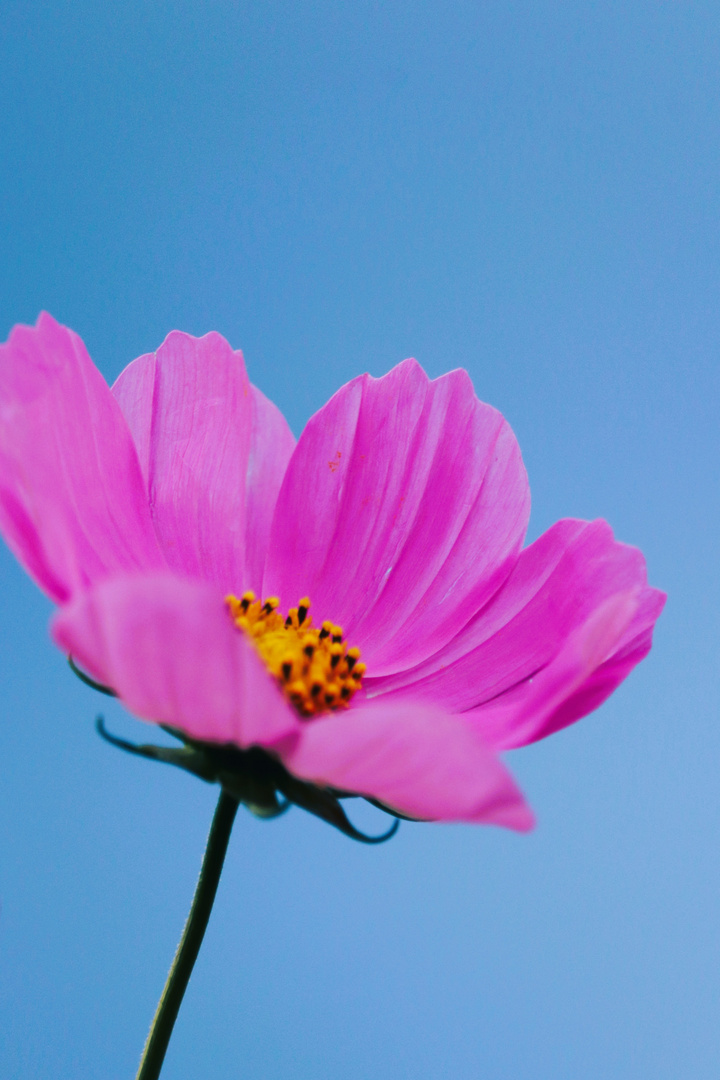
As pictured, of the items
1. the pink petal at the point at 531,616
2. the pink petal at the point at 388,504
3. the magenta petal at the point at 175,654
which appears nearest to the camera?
the magenta petal at the point at 175,654

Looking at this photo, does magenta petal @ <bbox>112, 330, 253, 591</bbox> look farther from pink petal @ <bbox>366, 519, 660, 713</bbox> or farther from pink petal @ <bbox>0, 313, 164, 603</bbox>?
pink petal @ <bbox>366, 519, 660, 713</bbox>

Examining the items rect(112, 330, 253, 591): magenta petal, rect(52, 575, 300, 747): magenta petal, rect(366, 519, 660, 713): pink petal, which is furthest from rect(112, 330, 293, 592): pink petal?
rect(52, 575, 300, 747): magenta petal

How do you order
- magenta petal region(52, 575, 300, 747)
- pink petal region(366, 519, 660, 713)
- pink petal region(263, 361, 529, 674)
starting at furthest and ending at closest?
1. pink petal region(263, 361, 529, 674)
2. pink petal region(366, 519, 660, 713)
3. magenta petal region(52, 575, 300, 747)

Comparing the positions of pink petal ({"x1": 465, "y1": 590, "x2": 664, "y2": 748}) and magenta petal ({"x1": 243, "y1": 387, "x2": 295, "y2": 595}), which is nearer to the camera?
pink petal ({"x1": 465, "y1": 590, "x2": 664, "y2": 748})

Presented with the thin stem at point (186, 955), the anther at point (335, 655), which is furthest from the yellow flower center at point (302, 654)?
the thin stem at point (186, 955)

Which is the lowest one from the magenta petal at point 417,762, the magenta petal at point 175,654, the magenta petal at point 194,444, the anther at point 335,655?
the magenta petal at point 417,762

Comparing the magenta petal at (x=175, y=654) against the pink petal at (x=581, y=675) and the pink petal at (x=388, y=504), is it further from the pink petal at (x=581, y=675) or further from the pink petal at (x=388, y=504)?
the pink petal at (x=388, y=504)

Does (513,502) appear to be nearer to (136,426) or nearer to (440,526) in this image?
(440,526)
